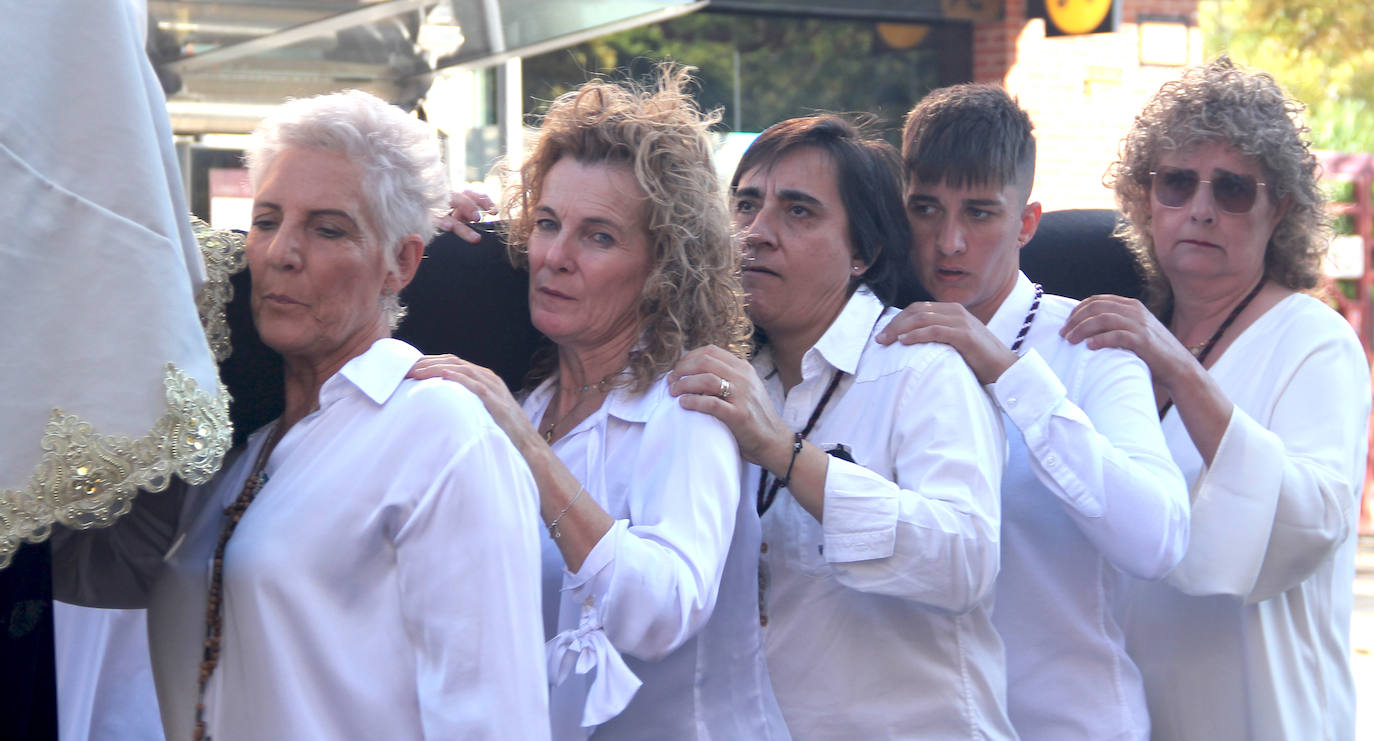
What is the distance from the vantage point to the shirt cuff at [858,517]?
228cm

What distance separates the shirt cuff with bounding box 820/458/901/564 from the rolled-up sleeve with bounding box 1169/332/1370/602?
0.76 metres

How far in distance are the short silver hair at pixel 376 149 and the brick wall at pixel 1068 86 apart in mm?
8241

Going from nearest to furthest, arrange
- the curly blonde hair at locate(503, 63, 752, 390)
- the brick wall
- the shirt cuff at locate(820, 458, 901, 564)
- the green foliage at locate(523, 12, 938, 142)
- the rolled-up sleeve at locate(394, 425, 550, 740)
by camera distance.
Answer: the rolled-up sleeve at locate(394, 425, 550, 740), the shirt cuff at locate(820, 458, 901, 564), the curly blonde hair at locate(503, 63, 752, 390), the green foliage at locate(523, 12, 938, 142), the brick wall

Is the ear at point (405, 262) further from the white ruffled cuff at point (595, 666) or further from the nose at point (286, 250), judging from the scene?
the white ruffled cuff at point (595, 666)

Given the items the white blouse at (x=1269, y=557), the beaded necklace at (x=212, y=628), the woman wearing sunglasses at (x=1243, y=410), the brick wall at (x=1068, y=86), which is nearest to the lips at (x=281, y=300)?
the beaded necklace at (x=212, y=628)

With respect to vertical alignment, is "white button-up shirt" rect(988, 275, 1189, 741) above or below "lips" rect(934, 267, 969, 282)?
below

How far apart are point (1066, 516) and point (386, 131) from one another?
1464 millimetres

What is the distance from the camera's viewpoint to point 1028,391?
251 centimetres

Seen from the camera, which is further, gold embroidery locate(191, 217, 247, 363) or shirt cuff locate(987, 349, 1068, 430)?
shirt cuff locate(987, 349, 1068, 430)

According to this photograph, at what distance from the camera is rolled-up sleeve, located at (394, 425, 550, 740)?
186 cm

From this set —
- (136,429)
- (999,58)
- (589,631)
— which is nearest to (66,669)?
(589,631)

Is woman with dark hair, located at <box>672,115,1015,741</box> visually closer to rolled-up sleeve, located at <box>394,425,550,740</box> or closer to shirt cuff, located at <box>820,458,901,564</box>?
shirt cuff, located at <box>820,458,901,564</box>

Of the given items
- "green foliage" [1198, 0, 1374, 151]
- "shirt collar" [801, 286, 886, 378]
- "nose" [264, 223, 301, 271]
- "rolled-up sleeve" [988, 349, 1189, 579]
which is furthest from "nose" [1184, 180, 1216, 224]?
"green foliage" [1198, 0, 1374, 151]

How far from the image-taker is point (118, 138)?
4.88 ft
